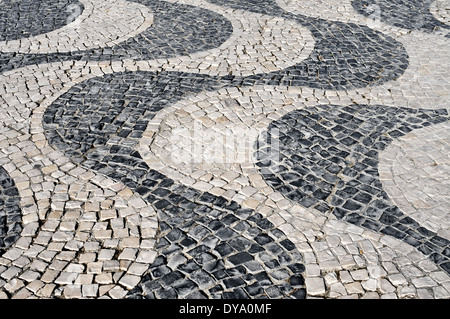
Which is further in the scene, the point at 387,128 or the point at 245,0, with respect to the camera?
the point at 245,0

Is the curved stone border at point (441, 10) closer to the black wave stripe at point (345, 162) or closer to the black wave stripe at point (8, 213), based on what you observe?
the black wave stripe at point (345, 162)

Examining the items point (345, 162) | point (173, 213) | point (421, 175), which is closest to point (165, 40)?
point (345, 162)

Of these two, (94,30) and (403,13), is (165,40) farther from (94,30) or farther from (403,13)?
(403,13)

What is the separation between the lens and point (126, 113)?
25.5 ft

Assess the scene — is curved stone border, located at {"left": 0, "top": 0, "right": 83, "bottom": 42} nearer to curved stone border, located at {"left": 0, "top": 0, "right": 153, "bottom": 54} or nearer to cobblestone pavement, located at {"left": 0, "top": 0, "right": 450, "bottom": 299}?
cobblestone pavement, located at {"left": 0, "top": 0, "right": 450, "bottom": 299}

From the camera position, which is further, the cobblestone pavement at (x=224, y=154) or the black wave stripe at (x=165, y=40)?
the black wave stripe at (x=165, y=40)

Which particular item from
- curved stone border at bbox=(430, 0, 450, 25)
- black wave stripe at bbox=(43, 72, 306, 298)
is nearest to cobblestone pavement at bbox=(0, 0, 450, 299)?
black wave stripe at bbox=(43, 72, 306, 298)

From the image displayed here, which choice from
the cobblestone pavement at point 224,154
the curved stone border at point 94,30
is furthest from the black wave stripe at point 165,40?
the curved stone border at point 94,30

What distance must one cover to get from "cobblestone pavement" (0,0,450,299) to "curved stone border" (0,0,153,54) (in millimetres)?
48

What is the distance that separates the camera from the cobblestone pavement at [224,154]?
536 cm

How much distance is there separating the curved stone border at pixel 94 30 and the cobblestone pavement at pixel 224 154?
0.16 feet
